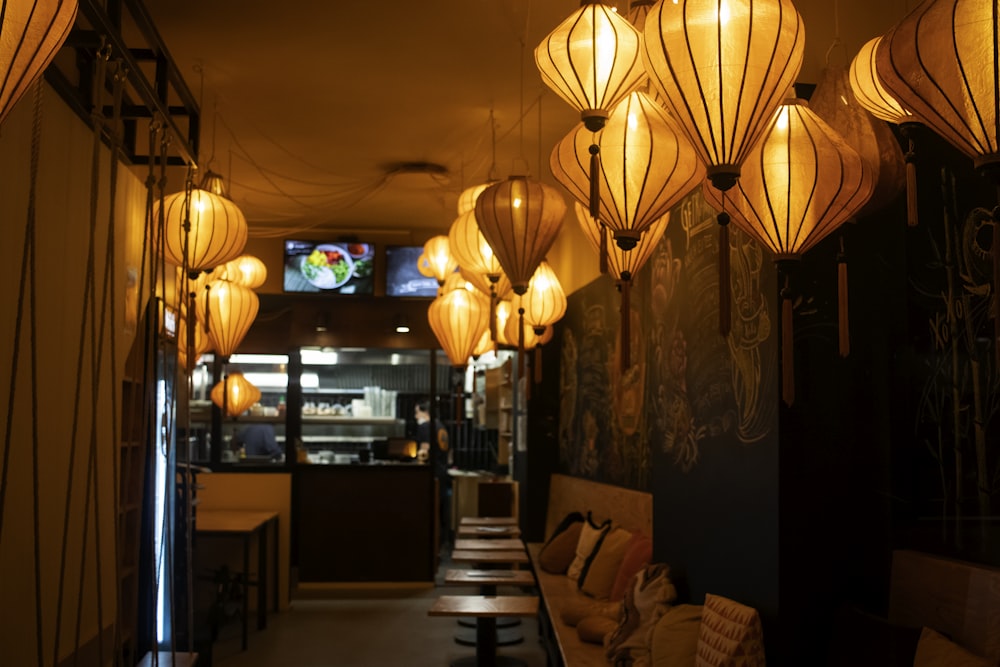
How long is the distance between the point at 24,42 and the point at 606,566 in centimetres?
525

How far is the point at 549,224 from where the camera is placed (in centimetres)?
394

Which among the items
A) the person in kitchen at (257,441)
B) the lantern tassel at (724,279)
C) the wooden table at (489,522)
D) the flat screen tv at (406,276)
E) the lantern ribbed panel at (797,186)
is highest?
the flat screen tv at (406,276)

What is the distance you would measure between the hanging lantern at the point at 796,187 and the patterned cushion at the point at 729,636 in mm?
1435

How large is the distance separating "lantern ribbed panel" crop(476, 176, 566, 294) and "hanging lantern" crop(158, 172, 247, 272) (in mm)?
1711

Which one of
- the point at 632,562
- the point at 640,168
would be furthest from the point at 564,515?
the point at 640,168

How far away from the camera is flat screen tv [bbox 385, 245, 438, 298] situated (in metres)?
10.2

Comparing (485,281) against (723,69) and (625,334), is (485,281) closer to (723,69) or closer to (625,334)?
(625,334)

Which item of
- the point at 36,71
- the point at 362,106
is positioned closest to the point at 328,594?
the point at 362,106

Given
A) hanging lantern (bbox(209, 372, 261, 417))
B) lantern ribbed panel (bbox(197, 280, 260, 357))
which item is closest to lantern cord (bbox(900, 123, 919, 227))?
lantern ribbed panel (bbox(197, 280, 260, 357))

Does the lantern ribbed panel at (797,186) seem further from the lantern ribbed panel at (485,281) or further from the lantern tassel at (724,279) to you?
the lantern ribbed panel at (485,281)

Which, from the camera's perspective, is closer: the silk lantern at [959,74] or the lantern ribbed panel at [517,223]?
the silk lantern at [959,74]

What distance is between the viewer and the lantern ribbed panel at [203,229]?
493 cm

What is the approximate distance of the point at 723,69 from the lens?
6.89ft

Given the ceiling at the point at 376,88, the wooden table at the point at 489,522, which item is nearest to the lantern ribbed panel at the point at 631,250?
the ceiling at the point at 376,88
